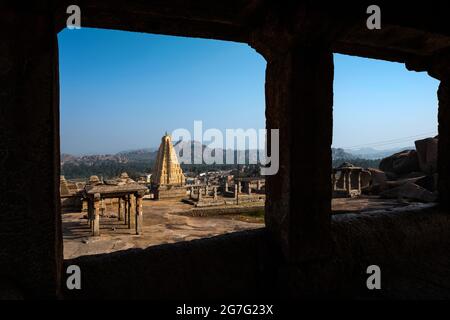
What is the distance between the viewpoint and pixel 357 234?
296 cm

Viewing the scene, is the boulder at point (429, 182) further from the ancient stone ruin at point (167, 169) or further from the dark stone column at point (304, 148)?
the ancient stone ruin at point (167, 169)

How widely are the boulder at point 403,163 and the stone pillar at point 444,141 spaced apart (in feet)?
61.9

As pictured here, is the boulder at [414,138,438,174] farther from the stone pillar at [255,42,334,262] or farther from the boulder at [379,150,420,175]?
the stone pillar at [255,42,334,262]

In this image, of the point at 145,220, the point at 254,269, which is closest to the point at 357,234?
the point at 254,269

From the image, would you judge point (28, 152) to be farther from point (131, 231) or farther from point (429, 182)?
point (429, 182)

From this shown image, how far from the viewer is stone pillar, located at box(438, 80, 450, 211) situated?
3675mm

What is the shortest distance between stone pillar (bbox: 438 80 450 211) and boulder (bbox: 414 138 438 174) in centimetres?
1599

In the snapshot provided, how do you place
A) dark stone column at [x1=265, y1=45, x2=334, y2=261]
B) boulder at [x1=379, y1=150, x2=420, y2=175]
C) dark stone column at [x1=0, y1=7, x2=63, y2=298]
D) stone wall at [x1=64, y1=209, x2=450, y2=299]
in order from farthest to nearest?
1. boulder at [x1=379, y1=150, x2=420, y2=175]
2. dark stone column at [x1=265, y1=45, x2=334, y2=261]
3. stone wall at [x1=64, y1=209, x2=450, y2=299]
4. dark stone column at [x1=0, y1=7, x2=63, y2=298]

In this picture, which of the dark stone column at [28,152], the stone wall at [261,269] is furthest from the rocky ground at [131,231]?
the dark stone column at [28,152]

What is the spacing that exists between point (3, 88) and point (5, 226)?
860 millimetres

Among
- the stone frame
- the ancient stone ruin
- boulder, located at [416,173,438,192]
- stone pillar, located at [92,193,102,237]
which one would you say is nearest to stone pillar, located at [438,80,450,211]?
the stone frame

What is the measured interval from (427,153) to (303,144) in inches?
789

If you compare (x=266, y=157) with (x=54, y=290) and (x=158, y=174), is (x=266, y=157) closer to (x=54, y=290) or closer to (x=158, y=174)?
(x=54, y=290)

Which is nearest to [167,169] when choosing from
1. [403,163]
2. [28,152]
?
[403,163]
